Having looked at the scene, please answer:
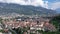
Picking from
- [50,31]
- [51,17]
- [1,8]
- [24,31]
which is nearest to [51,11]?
[51,17]

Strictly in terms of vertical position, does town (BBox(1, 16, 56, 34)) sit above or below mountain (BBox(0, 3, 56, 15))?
below

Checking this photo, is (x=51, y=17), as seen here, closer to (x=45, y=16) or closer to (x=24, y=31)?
(x=45, y=16)

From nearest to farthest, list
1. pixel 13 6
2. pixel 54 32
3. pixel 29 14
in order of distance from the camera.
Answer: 1. pixel 54 32
2. pixel 29 14
3. pixel 13 6

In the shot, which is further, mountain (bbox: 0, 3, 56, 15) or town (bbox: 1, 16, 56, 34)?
mountain (bbox: 0, 3, 56, 15)

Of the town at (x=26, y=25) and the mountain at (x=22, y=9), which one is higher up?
the mountain at (x=22, y=9)

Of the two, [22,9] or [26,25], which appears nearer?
[26,25]

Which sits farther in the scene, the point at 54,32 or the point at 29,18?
the point at 29,18

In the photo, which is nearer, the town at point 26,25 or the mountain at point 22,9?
the town at point 26,25

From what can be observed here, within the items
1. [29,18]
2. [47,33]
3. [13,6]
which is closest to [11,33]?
[47,33]

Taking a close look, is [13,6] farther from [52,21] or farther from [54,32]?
[54,32]

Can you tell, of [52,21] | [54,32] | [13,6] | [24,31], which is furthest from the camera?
[13,6]
